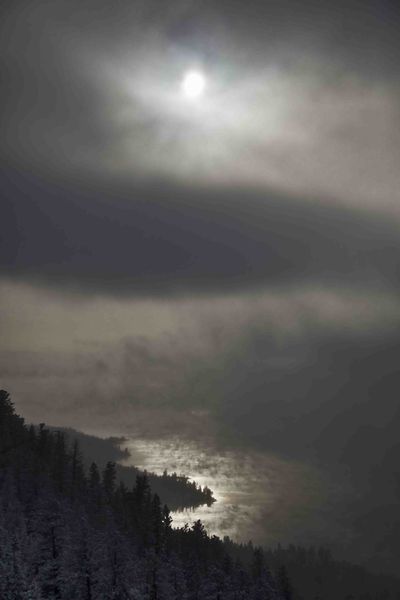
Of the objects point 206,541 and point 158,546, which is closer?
point 158,546

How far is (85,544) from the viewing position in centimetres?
6794

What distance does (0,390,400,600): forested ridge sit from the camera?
63500mm

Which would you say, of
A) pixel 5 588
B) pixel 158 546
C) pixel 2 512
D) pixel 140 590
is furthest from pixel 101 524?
pixel 5 588

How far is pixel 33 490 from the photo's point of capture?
109 m

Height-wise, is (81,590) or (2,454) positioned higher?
(2,454)

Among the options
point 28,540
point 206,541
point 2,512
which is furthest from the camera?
point 206,541

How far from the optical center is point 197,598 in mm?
78625

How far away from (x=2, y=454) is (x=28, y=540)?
6407 centimetres

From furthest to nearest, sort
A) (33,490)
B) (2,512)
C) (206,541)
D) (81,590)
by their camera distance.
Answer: (206,541) → (33,490) → (2,512) → (81,590)

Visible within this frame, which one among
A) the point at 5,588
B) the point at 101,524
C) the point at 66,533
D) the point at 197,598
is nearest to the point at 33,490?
the point at 101,524

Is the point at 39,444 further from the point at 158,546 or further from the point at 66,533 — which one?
the point at 66,533

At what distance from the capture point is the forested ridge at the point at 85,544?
6350 centimetres

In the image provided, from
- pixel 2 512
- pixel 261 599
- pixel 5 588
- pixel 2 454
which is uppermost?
pixel 2 454

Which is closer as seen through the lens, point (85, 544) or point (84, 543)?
point (85, 544)
